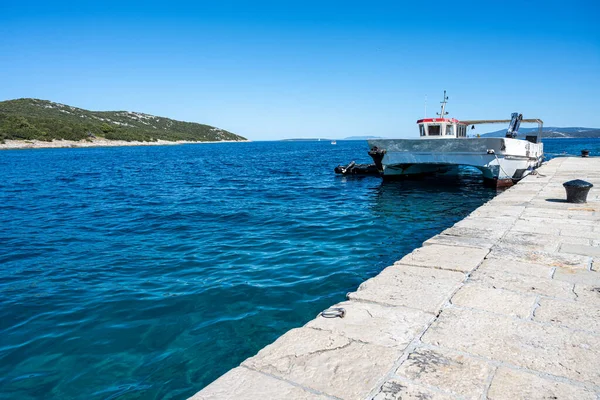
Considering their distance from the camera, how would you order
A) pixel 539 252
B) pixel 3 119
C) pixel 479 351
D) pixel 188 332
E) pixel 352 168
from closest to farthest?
pixel 479 351, pixel 188 332, pixel 539 252, pixel 352 168, pixel 3 119

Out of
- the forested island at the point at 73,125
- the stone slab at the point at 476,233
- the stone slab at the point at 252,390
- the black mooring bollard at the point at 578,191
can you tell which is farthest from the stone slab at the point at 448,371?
the forested island at the point at 73,125

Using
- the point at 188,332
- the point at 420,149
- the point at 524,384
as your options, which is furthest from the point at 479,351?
the point at 420,149

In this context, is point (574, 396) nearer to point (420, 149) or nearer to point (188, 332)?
point (188, 332)

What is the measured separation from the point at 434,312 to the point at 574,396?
1.40 m

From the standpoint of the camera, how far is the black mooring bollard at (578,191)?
9.95 meters

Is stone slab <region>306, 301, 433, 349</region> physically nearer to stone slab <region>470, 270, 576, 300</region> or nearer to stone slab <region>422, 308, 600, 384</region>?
stone slab <region>422, 308, 600, 384</region>

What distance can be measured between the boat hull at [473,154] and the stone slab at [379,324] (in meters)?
15.6

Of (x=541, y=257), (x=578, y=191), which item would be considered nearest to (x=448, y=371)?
(x=541, y=257)

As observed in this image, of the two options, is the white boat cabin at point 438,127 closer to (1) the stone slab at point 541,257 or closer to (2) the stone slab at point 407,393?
(1) the stone slab at point 541,257

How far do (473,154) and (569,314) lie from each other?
15.5 m

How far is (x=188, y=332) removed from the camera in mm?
5184

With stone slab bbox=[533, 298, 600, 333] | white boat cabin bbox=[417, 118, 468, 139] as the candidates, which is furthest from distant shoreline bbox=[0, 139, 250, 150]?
stone slab bbox=[533, 298, 600, 333]

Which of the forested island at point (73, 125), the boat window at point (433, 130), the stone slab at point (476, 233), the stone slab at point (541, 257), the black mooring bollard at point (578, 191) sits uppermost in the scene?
the forested island at point (73, 125)

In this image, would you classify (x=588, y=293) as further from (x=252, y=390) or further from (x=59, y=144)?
(x=59, y=144)
